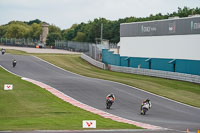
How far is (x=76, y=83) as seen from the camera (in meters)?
46.5

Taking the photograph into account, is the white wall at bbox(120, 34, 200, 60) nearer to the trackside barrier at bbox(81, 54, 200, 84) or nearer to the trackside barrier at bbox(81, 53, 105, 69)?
→ the trackside barrier at bbox(81, 54, 200, 84)

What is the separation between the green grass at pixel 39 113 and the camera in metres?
22.8

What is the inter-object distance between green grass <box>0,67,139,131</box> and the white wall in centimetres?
2400

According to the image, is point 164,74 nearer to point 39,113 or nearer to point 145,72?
point 145,72

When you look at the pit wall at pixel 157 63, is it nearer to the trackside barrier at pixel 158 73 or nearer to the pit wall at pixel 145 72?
the pit wall at pixel 145 72

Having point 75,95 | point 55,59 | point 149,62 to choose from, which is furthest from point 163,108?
point 55,59

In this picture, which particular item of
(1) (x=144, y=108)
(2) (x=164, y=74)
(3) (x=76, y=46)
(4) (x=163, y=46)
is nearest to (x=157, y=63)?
(4) (x=163, y=46)

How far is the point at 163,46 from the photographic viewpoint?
6344 cm

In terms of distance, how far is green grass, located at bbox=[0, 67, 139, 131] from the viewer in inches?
897

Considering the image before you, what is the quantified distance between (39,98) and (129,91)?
1054cm

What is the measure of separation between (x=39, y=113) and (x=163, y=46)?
126 ft

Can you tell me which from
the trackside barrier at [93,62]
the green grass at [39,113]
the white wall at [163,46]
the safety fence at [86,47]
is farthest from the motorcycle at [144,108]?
the safety fence at [86,47]

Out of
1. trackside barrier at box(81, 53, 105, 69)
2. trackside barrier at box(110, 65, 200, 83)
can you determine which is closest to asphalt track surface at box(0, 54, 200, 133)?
trackside barrier at box(110, 65, 200, 83)

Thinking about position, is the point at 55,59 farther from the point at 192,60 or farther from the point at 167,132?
the point at 167,132
